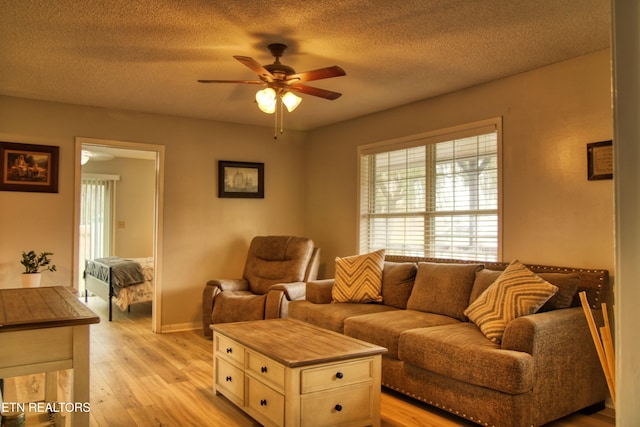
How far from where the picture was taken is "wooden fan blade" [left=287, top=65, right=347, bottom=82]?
2.99 metres

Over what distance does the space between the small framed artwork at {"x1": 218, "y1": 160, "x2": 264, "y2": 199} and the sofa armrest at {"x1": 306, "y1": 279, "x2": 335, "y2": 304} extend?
1788mm

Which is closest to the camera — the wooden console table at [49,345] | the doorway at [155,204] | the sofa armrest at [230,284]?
the wooden console table at [49,345]

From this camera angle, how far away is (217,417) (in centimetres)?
295

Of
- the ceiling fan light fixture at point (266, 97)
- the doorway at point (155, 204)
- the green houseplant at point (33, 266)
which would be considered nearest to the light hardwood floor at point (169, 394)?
the doorway at point (155, 204)

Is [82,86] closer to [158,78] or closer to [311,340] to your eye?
[158,78]

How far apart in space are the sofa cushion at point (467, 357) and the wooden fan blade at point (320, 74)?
5.61ft

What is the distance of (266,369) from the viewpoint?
8.95ft

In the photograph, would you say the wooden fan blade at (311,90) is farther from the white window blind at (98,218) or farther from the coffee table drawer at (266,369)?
the white window blind at (98,218)

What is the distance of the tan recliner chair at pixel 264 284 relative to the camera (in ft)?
15.3

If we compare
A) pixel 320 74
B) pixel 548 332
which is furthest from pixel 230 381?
pixel 320 74

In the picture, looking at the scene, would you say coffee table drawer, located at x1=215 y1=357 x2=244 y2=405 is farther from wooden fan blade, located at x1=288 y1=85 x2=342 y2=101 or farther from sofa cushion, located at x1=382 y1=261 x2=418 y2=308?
wooden fan blade, located at x1=288 y1=85 x2=342 y2=101

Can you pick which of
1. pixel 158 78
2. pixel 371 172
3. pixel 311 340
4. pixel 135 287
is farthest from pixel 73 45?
pixel 135 287

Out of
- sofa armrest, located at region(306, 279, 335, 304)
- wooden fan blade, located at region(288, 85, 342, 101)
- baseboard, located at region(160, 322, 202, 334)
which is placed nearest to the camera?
wooden fan blade, located at region(288, 85, 342, 101)

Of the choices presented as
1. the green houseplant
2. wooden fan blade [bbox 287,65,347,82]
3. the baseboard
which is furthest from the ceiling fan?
the baseboard
